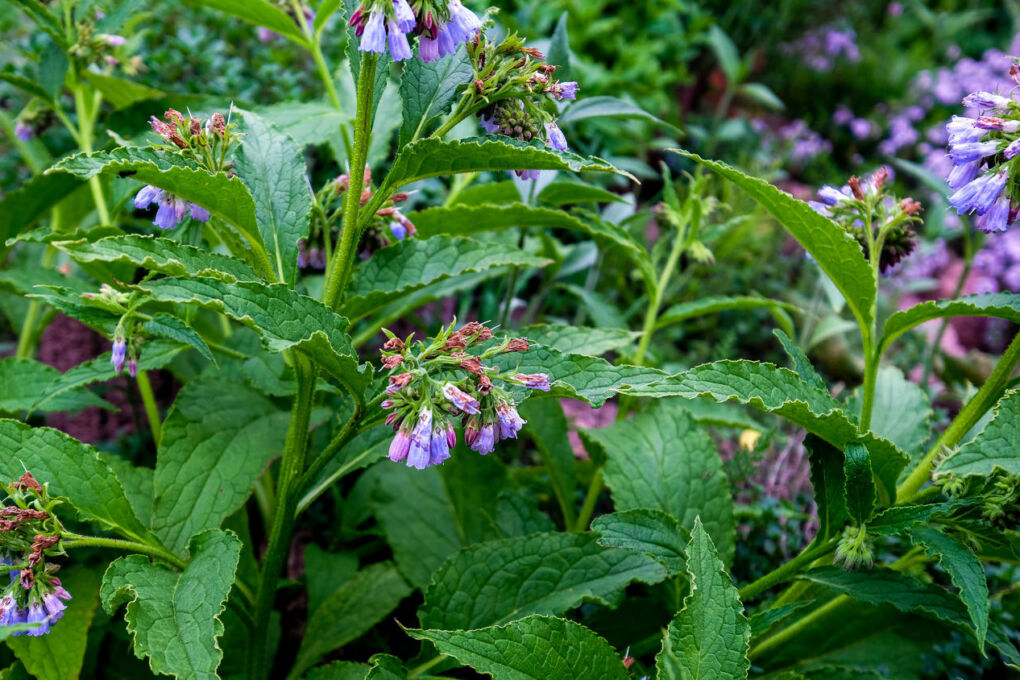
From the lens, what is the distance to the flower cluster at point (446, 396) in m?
1.27

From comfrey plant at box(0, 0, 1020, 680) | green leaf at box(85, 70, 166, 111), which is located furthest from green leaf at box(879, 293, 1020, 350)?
green leaf at box(85, 70, 166, 111)

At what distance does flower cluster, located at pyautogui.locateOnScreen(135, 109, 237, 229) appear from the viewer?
1.51 m

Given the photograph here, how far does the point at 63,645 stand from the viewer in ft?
5.40

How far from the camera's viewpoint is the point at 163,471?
1759mm

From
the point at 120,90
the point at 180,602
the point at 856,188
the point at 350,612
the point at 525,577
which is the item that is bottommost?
the point at 350,612

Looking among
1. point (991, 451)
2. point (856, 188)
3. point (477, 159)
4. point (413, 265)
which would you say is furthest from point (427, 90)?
point (991, 451)

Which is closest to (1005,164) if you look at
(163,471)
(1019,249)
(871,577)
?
(871,577)

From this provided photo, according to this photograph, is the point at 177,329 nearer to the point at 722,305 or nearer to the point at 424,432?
the point at 424,432

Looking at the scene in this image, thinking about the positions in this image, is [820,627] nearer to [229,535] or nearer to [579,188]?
[579,188]

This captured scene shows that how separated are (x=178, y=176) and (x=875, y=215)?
4.66 ft

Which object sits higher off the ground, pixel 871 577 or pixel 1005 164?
pixel 1005 164

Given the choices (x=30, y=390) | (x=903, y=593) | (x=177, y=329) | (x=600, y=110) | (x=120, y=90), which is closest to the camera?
(x=177, y=329)

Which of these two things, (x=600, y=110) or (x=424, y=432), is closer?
(x=424, y=432)

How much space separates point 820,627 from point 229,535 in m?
1.47
